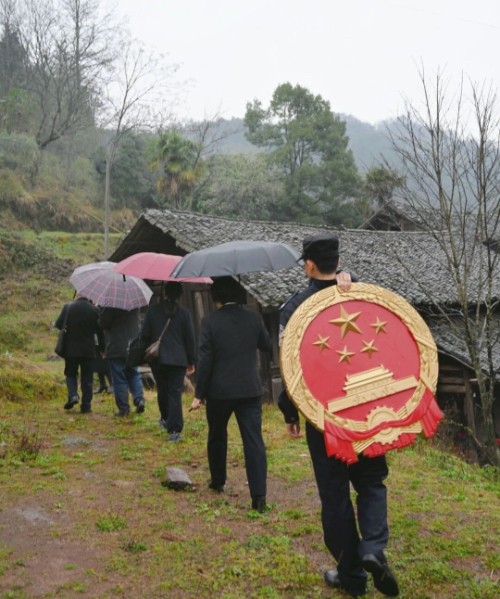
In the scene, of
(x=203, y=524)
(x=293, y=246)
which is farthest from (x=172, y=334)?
(x=293, y=246)

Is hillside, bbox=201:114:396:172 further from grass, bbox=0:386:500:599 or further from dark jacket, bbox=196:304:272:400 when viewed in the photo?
dark jacket, bbox=196:304:272:400

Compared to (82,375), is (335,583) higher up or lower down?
higher up

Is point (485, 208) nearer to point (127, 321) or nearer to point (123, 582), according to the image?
point (127, 321)

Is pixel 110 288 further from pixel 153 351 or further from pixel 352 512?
pixel 352 512

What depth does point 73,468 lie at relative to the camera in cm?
579

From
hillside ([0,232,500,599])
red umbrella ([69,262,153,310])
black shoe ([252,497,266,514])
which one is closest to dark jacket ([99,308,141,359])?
red umbrella ([69,262,153,310])

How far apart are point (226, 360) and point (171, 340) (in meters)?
2.09

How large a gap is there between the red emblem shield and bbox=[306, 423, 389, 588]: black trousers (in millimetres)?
178

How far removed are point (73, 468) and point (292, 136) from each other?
34695 mm

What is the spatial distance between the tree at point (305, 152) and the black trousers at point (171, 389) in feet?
92.8

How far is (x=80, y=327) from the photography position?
26.9 feet

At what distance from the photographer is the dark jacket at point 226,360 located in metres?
4.31

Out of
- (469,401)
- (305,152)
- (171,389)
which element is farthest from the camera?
(305,152)

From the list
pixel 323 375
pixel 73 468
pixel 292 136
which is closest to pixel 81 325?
pixel 73 468
